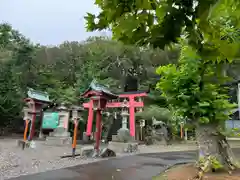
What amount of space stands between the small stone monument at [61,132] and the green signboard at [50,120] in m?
0.25

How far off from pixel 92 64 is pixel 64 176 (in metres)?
13.2

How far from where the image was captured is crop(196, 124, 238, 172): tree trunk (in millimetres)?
4592

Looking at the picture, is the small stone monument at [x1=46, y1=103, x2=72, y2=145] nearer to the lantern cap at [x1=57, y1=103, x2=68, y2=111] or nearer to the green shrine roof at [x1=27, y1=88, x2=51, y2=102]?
the lantern cap at [x1=57, y1=103, x2=68, y2=111]

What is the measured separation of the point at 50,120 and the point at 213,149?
12.5 metres

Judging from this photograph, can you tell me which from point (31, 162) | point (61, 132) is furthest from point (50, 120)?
point (31, 162)

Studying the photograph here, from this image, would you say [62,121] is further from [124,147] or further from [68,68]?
[124,147]

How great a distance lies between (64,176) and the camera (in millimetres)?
4793

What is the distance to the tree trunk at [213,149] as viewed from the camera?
4592 mm

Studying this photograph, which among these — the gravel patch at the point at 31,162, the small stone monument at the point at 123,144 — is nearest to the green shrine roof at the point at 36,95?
the gravel patch at the point at 31,162

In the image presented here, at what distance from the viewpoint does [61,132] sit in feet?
46.5

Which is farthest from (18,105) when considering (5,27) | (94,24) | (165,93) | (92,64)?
(94,24)

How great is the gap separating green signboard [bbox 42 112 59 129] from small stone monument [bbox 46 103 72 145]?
250 mm

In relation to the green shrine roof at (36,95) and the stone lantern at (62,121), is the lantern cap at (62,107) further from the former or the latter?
the green shrine roof at (36,95)

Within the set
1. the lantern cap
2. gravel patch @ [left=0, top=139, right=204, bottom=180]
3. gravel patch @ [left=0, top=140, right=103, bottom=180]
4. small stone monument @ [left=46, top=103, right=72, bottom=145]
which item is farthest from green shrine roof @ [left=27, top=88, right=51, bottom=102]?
gravel patch @ [left=0, top=140, right=103, bottom=180]
